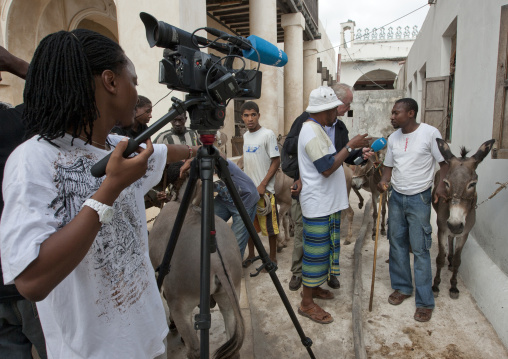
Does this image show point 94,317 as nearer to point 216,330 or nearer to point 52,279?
point 52,279

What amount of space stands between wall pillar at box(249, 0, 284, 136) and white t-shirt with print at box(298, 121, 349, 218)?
634 cm

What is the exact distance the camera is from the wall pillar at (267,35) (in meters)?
8.96

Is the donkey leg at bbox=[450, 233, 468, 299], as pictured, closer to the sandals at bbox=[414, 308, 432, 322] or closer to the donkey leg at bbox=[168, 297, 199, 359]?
the sandals at bbox=[414, 308, 432, 322]

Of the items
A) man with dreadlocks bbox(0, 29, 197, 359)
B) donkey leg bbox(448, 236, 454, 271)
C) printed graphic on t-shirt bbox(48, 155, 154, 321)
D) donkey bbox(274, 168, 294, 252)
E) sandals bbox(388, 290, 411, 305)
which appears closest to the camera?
man with dreadlocks bbox(0, 29, 197, 359)

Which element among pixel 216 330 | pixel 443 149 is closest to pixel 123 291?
pixel 216 330

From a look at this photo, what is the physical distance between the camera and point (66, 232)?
859mm

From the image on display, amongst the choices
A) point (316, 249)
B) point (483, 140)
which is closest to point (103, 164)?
point (316, 249)

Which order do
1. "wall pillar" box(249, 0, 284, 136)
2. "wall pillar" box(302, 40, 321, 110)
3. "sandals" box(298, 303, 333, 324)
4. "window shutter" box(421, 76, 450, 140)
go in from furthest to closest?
"wall pillar" box(302, 40, 321, 110) → "wall pillar" box(249, 0, 284, 136) → "window shutter" box(421, 76, 450, 140) → "sandals" box(298, 303, 333, 324)

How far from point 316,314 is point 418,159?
181 centimetres

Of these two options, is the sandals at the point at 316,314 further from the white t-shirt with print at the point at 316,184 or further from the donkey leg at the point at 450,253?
the donkey leg at the point at 450,253

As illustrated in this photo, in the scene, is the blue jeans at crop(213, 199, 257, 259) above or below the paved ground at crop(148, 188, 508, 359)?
above

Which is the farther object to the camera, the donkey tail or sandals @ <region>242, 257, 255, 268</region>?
sandals @ <region>242, 257, 255, 268</region>

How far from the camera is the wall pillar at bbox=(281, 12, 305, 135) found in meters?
12.3

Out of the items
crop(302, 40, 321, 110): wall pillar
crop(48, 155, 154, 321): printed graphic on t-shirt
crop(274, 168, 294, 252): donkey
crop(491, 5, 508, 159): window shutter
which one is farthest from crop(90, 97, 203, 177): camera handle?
crop(302, 40, 321, 110): wall pillar
